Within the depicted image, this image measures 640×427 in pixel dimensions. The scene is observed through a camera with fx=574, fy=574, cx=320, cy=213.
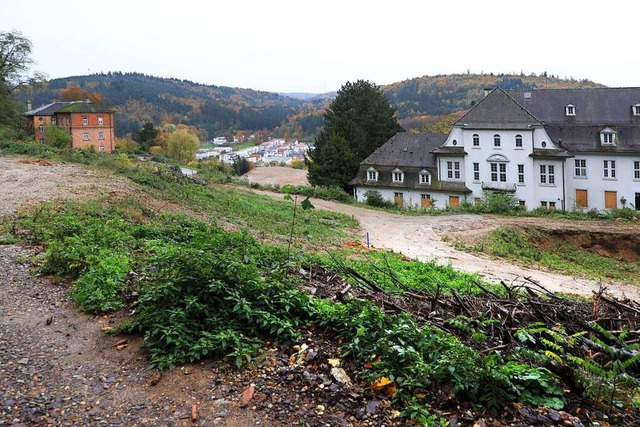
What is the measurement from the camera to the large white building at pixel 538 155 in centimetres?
3666

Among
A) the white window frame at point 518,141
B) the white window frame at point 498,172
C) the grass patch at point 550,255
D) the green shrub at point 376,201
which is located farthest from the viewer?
the green shrub at point 376,201

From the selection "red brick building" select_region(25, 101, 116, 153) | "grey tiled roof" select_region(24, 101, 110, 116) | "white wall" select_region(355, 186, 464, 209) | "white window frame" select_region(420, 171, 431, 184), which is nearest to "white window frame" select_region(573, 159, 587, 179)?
"white wall" select_region(355, 186, 464, 209)

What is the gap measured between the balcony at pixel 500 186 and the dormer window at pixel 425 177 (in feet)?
13.1

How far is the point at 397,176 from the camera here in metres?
43.3

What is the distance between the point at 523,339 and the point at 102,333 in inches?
193

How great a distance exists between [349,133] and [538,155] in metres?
16.4

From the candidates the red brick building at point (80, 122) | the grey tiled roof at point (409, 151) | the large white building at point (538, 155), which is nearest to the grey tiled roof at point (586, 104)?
the large white building at point (538, 155)

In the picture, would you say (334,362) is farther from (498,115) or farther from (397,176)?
(397,176)

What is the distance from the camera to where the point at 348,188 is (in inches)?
1852

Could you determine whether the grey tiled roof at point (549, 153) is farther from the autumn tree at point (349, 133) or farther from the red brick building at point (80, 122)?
the red brick building at point (80, 122)

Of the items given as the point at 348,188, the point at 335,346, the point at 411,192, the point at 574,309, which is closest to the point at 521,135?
the point at 411,192

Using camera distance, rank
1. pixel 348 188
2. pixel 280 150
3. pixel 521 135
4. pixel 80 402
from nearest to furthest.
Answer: pixel 80 402, pixel 521 135, pixel 348 188, pixel 280 150

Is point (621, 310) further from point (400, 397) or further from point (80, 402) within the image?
point (80, 402)

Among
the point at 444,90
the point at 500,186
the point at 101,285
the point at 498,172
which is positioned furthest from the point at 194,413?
the point at 444,90
